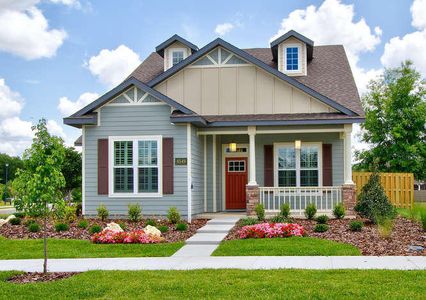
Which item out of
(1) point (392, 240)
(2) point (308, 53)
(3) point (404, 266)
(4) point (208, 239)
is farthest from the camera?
(2) point (308, 53)

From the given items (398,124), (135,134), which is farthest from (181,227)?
(398,124)

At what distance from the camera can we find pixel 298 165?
2009 centimetres

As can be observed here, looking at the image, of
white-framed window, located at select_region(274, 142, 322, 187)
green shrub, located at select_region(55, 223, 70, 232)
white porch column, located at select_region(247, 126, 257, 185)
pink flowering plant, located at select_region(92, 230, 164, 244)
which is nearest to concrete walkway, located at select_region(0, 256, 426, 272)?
pink flowering plant, located at select_region(92, 230, 164, 244)

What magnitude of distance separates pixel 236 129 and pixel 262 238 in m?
5.82

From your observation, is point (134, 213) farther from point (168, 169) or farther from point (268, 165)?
point (268, 165)

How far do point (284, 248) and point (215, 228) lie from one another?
3896mm

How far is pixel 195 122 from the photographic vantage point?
18.2 m

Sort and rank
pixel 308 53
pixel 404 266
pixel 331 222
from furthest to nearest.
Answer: pixel 308 53, pixel 331 222, pixel 404 266

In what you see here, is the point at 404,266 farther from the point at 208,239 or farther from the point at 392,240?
the point at 208,239

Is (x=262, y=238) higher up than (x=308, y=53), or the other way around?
(x=308, y=53)

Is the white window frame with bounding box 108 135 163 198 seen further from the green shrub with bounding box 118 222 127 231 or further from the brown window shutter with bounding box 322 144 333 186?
the brown window shutter with bounding box 322 144 333 186

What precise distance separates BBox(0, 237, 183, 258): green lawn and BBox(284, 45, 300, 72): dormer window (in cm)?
1011

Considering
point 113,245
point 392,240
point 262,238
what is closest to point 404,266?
point 392,240

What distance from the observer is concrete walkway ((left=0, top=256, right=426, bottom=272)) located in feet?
34.7
